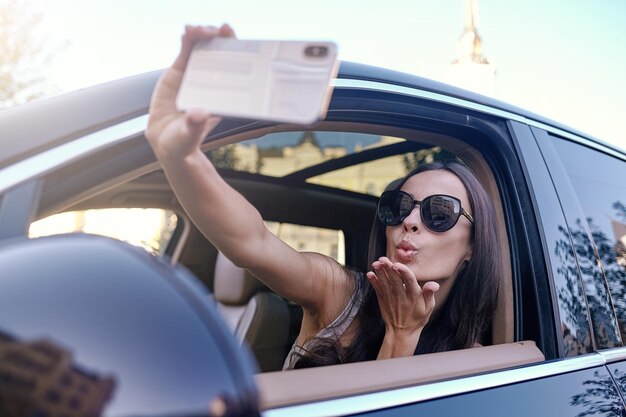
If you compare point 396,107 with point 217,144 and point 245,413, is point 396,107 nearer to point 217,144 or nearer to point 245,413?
point 217,144

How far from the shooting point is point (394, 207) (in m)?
2.29

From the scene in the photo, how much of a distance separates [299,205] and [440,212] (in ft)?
6.93

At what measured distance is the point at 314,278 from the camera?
7.23 feet

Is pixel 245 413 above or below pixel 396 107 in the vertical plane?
below

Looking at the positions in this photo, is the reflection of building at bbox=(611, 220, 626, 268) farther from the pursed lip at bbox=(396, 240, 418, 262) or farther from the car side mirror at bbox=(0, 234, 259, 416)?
the car side mirror at bbox=(0, 234, 259, 416)

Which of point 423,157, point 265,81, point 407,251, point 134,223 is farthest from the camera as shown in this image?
point 134,223

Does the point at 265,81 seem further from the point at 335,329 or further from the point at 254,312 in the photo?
the point at 254,312

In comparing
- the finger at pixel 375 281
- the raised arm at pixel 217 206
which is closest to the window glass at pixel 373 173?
the raised arm at pixel 217 206

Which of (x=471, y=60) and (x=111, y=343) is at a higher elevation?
(x=471, y=60)

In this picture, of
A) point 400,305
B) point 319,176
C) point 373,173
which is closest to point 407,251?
point 400,305

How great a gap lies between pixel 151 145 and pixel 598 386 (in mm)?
1392

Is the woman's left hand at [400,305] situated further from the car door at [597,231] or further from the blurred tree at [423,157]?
the blurred tree at [423,157]

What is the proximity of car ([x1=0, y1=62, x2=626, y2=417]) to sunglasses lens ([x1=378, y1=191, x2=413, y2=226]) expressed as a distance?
23cm

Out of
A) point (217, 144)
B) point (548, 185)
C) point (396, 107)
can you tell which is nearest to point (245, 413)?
point (217, 144)
